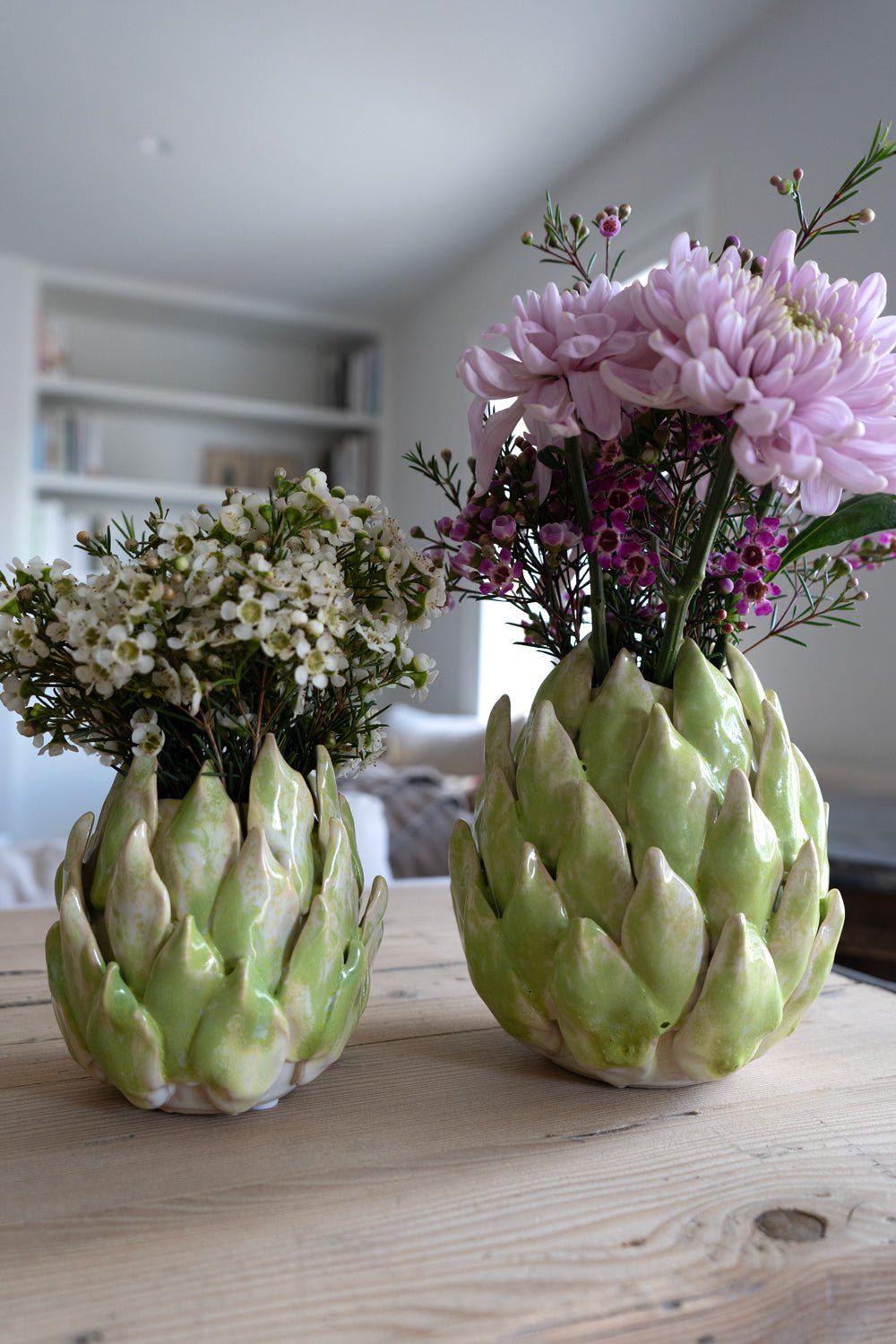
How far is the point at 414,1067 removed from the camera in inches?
23.9

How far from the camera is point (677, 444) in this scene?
21.1 inches

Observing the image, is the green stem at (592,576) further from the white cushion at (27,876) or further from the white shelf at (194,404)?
the white shelf at (194,404)

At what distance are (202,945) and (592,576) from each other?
0.29 m

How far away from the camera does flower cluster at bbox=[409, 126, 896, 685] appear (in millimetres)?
463

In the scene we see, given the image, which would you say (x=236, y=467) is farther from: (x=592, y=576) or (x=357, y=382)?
(x=592, y=576)

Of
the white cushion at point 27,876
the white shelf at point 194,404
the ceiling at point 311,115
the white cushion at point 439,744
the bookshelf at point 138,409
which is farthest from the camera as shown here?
the white shelf at point 194,404

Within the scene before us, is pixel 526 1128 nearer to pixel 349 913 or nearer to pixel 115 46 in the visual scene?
pixel 349 913

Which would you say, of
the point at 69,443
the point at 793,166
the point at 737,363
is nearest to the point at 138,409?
the point at 69,443

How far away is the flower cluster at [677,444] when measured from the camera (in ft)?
1.52

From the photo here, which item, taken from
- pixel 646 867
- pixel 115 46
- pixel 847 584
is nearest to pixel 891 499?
pixel 847 584

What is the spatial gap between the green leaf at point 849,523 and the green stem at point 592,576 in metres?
0.11

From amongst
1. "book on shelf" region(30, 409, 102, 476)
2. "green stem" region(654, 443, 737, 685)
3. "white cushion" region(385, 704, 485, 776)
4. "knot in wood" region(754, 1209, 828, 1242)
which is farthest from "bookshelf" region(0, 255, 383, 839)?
"knot in wood" region(754, 1209, 828, 1242)

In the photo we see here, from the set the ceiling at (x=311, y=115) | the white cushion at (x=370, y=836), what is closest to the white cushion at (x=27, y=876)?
the white cushion at (x=370, y=836)

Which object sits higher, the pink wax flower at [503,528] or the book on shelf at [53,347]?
the book on shelf at [53,347]
